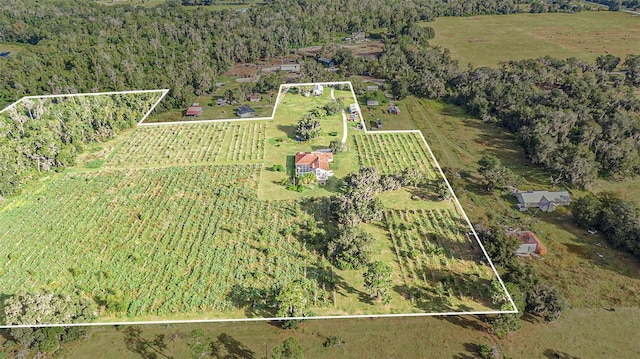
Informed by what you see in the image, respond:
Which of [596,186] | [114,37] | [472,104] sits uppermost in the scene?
[114,37]

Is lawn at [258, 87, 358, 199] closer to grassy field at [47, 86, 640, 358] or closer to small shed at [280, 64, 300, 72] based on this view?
grassy field at [47, 86, 640, 358]

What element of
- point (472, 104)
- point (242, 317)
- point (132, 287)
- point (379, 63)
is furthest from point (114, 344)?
point (379, 63)

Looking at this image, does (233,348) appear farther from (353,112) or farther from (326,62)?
(326,62)

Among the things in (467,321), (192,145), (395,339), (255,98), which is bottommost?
(395,339)

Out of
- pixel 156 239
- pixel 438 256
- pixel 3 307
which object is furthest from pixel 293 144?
pixel 3 307

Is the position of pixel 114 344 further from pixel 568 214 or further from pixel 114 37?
pixel 114 37

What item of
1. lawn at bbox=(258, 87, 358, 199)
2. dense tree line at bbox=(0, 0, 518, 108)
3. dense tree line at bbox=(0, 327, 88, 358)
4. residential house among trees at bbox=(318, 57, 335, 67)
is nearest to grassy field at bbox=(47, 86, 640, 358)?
dense tree line at bbox=(0, 327, 88, 358)
